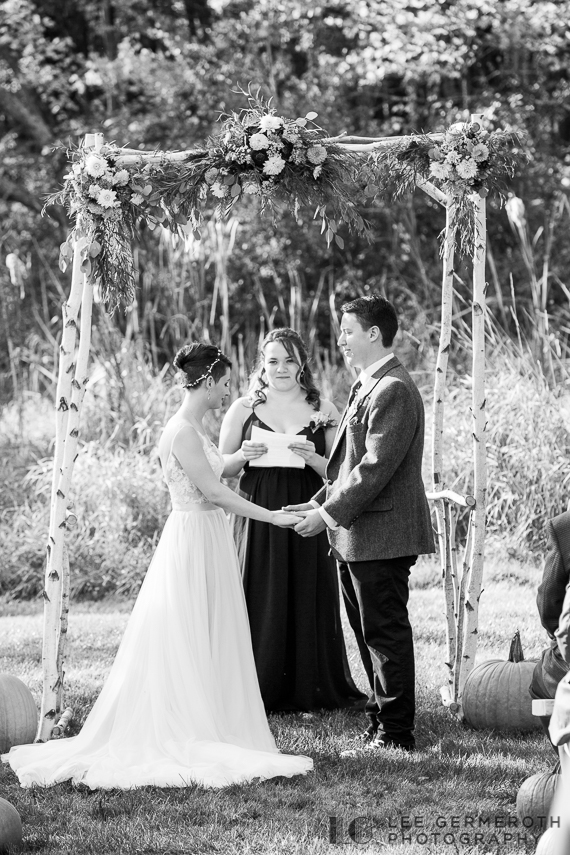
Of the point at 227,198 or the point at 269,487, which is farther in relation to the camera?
the point at 269,487

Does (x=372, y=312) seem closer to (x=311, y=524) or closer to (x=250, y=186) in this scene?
(x=250, y=186)

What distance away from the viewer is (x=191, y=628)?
185 inches

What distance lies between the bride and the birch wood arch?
428 millimetres

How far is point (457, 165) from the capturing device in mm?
4855

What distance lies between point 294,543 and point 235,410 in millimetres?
822

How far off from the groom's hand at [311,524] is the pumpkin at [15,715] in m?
1.58

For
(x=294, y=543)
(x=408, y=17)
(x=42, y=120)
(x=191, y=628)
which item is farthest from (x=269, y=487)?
(x=42, y=120)

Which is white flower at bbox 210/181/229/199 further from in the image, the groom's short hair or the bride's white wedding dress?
the bride's white wedding dress

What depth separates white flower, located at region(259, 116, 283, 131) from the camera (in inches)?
189

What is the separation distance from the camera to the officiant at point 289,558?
5.48 meters

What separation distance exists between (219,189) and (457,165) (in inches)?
45.3

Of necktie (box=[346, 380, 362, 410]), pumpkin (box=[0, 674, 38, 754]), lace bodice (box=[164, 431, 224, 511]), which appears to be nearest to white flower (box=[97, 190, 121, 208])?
lace bodice (box=[164, 431, 224, 511])

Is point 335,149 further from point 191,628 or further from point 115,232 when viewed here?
point 191,628

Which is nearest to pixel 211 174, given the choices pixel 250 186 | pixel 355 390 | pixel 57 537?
pixel 250 186
